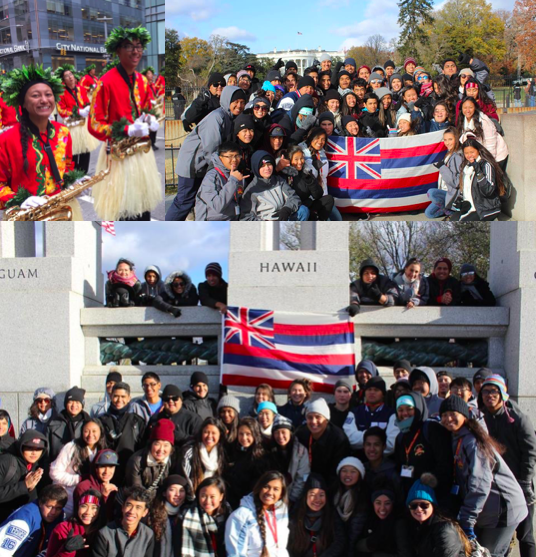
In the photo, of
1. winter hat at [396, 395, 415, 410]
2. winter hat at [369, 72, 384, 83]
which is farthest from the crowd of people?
winter hat at [369, 72, 384, 83]

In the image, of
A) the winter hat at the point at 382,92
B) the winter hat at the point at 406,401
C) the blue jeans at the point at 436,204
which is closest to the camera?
the winter hat at the point at 406,401

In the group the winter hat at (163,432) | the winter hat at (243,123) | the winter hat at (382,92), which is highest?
the winter hat at (382,92)

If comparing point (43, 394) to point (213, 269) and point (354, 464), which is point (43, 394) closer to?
point (213, 269)

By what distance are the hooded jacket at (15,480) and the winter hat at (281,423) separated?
216cm

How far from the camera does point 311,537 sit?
5.96 m

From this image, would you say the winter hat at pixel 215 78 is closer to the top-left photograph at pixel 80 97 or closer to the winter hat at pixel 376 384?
the top-left photograph at pixel 80 97

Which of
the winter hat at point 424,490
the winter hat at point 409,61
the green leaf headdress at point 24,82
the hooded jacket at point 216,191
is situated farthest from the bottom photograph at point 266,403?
the winter hat at point 409,61

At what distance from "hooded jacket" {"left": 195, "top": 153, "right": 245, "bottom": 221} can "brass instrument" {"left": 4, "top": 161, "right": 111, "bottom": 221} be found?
1.10 metres

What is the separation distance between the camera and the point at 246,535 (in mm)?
5789

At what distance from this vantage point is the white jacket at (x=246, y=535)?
19.0ft

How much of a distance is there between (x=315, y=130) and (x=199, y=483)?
405 cm

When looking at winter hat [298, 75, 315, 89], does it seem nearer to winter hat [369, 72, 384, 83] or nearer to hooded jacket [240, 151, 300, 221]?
winter hat [369, 72, 384, 83]

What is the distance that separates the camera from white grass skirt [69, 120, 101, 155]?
6660 millimetres

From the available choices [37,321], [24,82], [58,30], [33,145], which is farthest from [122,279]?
[58,30]
